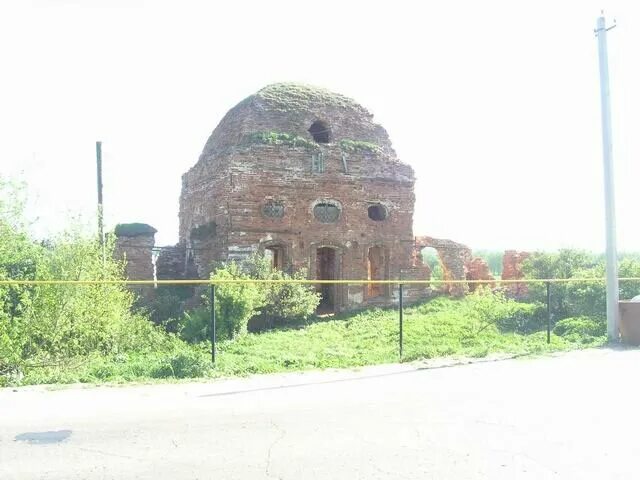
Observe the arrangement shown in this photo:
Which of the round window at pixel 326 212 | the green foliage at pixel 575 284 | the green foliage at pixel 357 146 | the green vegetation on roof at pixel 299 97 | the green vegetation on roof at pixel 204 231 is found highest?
the green vegetation on roof at pixel 299 97

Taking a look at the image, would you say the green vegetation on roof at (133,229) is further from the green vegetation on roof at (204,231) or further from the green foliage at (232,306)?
the green foliage at (232,306)

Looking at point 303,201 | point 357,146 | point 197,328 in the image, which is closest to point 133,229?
point 303,201

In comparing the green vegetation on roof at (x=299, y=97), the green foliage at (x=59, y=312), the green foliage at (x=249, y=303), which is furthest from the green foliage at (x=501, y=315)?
the green vegetation on roof at (x=299, y=97)

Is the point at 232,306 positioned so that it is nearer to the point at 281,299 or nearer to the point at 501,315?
the point at 281,299

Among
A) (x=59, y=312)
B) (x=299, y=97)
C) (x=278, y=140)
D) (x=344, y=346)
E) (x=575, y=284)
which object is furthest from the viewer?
(x=299, y=97)

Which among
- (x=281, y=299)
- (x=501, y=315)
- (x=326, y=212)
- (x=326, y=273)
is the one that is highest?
(x=326, y=212)

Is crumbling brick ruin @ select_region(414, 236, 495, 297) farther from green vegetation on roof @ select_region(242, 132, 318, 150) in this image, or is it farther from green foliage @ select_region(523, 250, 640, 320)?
green vegetation on roof @ select_region(242, 132, 318, 150)

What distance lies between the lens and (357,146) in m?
23.9

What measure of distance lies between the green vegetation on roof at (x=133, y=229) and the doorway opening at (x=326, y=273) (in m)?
6.95

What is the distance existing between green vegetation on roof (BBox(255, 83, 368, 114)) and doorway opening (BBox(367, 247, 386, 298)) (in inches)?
246

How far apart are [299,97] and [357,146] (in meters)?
3.32

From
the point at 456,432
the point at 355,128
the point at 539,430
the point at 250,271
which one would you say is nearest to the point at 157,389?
the point at 456,432

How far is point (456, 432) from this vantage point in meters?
5.86

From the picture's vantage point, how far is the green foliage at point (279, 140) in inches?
870
